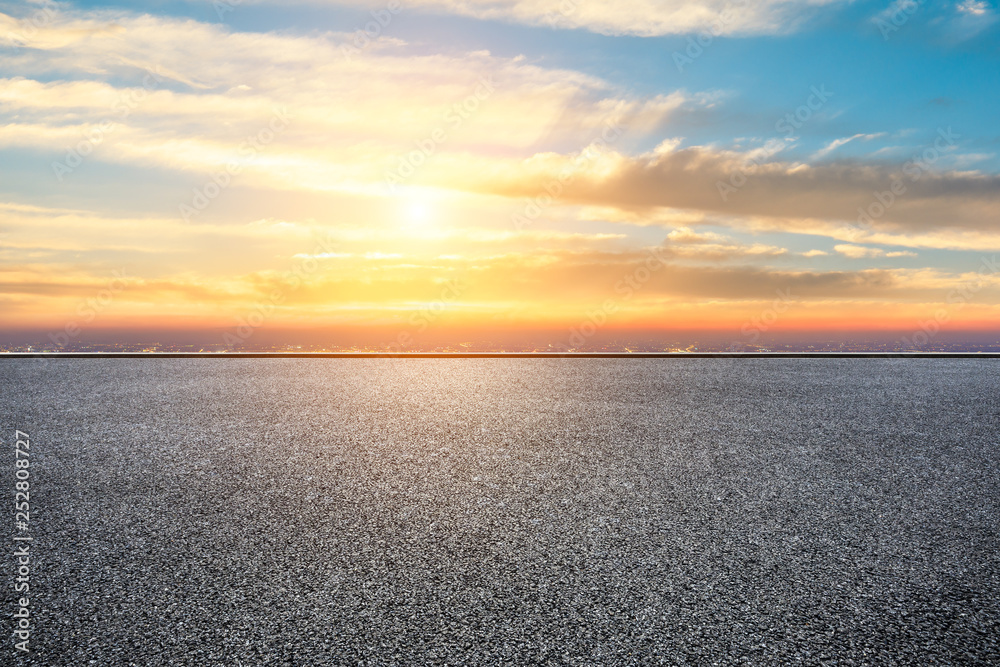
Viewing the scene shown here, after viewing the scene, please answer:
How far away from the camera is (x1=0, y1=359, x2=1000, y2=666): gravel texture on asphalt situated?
267 cm

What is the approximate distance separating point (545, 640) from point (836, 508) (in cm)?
274

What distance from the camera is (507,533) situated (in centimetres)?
372

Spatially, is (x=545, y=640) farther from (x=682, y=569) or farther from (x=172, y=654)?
(x=172, y=654)

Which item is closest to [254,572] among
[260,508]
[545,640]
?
[260,508]

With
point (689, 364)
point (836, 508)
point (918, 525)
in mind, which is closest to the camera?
point (918, 525)

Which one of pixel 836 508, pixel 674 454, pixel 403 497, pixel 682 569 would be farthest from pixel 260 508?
pixel 836 508

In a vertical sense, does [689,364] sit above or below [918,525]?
above

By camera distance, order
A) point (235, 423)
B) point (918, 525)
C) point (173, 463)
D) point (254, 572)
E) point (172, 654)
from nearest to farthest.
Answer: point (172, 654) < point (254, 572) < point (918, 525) < point (173, 463) < point (235, 423)

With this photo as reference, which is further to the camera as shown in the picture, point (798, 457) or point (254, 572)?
point (798, 457)

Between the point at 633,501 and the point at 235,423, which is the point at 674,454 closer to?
the point at 633,501

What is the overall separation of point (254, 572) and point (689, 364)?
10.0 meters

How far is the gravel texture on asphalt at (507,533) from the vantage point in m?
2.67

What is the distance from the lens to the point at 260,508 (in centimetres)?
419

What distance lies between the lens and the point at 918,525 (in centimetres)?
400
